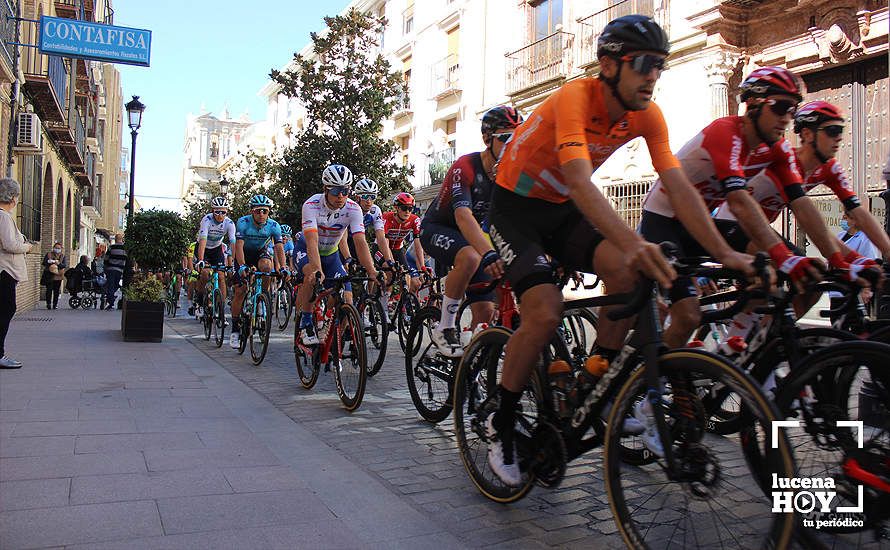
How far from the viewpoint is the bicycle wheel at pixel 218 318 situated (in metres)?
9.70

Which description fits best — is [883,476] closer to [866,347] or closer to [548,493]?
[866,347]

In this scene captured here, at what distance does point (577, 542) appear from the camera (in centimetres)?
290

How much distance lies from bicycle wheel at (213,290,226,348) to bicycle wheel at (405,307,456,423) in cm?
488

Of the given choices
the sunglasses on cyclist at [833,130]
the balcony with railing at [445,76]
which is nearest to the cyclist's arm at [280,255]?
the sunglasses on cyclist at [833,130]

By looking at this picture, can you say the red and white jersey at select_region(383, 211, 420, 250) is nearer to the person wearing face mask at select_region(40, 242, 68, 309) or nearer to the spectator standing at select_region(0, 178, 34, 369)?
the spectator standing at select_region(0, 178, 34, 369)

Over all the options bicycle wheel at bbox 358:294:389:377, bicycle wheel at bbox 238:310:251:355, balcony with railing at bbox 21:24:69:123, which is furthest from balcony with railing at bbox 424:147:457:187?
bicycle wheel at bbox 358:294:389:377

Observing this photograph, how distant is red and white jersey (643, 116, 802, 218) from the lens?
144 inches

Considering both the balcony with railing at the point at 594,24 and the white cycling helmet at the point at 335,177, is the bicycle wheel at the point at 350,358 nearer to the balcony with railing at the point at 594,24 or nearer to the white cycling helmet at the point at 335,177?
the white cycling helmet at the point at 335,177

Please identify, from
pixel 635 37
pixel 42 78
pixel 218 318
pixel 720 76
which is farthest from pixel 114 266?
pixel 635 37

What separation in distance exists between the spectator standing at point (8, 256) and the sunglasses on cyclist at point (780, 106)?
655cm

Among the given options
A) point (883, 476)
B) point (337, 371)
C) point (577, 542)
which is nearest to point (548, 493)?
point (577, 542)

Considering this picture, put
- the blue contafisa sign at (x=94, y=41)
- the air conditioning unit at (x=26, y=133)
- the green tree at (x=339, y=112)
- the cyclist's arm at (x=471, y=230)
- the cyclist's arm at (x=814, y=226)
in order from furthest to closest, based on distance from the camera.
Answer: the green tree at (x=339, y=112) < the air conditioning unit at (x=26, y=133) < the blue contafisa sign at (x=94, y=41) < the cyclist's arm at (x=471, y=230) < the cyclist's arm at (x=814, y=226)

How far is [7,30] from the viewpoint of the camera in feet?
44.7

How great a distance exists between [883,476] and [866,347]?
1.42 ft
